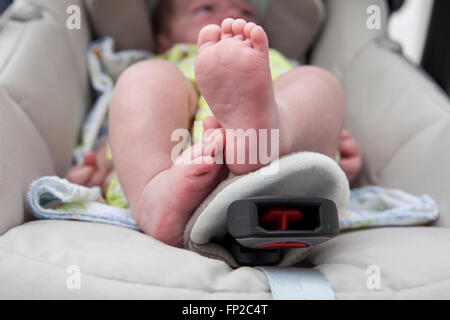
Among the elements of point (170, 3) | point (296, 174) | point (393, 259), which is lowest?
point (393, 259)

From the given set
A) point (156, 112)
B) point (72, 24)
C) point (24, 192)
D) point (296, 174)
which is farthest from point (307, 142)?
point (72, 24)

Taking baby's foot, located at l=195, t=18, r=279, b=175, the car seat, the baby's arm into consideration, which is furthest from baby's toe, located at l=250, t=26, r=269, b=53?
the baby's arm

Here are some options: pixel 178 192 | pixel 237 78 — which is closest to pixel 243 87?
pixel 237 78

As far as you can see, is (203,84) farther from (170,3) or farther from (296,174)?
A: (170,3)

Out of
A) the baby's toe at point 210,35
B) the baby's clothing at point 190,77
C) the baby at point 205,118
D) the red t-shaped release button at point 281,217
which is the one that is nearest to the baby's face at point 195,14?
the baby's clothing at point 190,77

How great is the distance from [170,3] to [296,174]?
73cm

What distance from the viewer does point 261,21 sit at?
108 centimetres

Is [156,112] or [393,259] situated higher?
[156,112]

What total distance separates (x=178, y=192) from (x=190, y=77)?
1.06 feet

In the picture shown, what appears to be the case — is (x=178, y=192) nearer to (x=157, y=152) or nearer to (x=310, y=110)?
(x=157, y=152)

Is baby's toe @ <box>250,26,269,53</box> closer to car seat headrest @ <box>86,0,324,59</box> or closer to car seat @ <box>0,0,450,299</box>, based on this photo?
car seat @ <box>0,0,450,299</box>

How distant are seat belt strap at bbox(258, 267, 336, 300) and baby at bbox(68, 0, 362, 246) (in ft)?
0.40
